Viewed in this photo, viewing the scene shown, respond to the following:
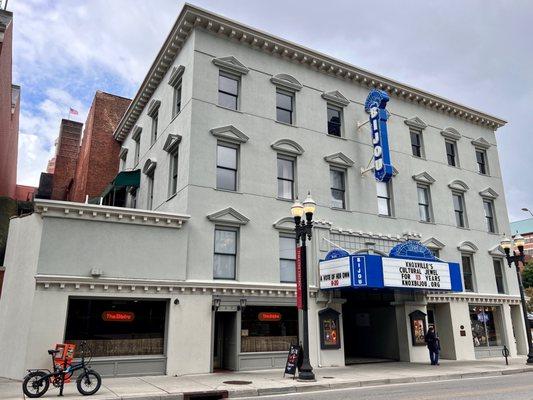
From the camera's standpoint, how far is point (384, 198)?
77.3ft

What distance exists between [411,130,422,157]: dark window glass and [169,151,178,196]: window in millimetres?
13864

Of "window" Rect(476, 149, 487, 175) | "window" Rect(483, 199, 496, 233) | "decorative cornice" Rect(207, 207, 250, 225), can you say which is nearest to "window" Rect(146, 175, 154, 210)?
"decorative cornice" Rect(207, 207, 250, 225)

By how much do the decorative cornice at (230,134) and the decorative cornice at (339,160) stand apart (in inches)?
180

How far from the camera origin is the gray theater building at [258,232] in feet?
50.6

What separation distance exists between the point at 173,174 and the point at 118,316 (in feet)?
23.7

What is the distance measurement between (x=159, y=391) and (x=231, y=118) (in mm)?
11848

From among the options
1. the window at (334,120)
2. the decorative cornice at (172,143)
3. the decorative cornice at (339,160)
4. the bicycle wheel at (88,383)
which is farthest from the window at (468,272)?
the bicycle wheel at (88,383)

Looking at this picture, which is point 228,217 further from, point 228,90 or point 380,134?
point 380,134

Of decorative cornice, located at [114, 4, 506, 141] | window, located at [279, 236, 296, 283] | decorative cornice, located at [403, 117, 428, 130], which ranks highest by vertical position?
decorative cornice, located at [114, 4, 506, 141]

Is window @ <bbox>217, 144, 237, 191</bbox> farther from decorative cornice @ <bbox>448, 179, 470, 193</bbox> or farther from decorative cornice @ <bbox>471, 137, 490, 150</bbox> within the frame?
decorative cornice @ <bbox>471, 137, 490, 150</bbox>

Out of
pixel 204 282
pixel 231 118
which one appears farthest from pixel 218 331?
pixel 231 118

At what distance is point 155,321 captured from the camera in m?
16.3

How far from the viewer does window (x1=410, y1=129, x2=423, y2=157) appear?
85.3ft

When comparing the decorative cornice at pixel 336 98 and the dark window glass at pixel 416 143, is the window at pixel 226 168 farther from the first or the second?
the dark window glass at pixel 416 143
